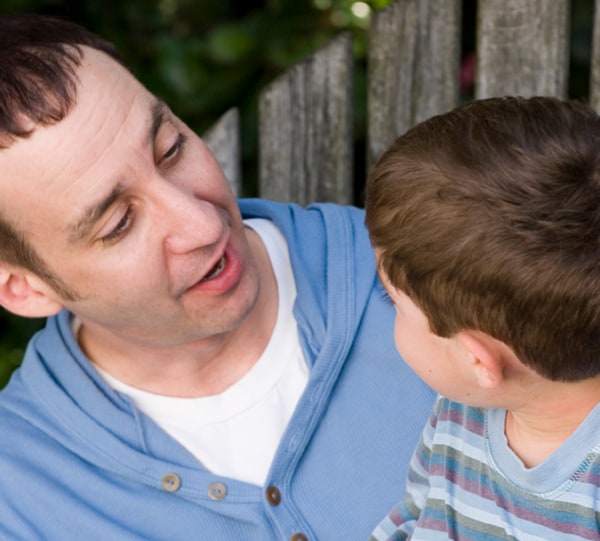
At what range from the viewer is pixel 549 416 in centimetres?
150

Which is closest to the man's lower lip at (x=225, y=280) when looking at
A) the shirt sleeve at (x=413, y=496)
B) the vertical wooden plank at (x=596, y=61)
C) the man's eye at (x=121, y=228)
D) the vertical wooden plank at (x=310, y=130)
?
the man's eye at (x=121, y=228)

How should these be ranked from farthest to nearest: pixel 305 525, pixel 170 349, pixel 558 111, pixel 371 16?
pixel 371 16
pixel 170 349
pixel 305 525
pixel 558 111

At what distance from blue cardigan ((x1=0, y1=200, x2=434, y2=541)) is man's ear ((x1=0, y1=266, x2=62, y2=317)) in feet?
0.40

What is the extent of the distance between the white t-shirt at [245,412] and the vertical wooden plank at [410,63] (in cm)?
54

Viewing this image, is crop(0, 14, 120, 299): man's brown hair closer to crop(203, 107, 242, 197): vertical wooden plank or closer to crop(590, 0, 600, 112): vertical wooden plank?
crop(203, 107, 242, 197): vertical wooden plank

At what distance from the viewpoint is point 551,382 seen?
1474mm

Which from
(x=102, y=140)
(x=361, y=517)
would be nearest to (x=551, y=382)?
(x=361, y=517)

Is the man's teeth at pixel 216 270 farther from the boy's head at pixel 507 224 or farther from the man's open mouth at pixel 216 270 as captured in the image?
the boy's head at pixel 507 224

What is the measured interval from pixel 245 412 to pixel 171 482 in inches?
7.8

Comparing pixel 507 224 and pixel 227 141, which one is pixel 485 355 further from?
pixel 227 141

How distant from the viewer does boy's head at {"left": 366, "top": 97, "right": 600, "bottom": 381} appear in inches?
52.9

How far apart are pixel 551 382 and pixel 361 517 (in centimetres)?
64

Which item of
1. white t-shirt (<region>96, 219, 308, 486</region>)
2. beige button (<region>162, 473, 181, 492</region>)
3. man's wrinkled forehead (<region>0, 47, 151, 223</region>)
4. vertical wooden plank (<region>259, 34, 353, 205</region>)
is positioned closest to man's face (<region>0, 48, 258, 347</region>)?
man's wrinkled forehead (<region>0, 47, 151, 223</region>)

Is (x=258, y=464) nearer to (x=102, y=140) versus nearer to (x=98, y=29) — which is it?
(x=102, y=140)
